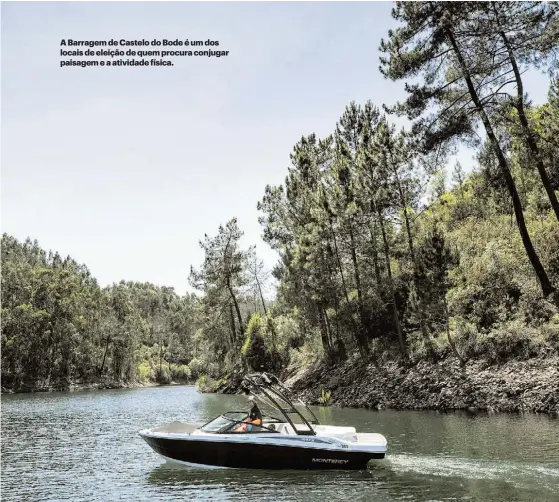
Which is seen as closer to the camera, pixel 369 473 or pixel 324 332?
pixel 369 473

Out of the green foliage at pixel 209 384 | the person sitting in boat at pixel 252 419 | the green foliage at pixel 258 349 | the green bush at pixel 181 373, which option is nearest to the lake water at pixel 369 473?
the person sitting in boat at pixel 252 419

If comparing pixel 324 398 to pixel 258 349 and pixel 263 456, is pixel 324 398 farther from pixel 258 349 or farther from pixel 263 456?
pixel 263 456

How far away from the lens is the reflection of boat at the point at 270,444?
1318cm

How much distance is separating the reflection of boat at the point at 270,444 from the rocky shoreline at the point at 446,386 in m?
8.62

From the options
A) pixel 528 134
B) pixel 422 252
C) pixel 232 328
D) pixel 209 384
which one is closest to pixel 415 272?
pixel 422 252

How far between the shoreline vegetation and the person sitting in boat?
11.0 m

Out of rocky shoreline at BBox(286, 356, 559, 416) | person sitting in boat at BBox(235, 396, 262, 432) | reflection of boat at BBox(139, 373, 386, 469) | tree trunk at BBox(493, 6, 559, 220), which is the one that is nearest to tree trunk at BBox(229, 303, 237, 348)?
rocky shoreline at BBox(286, 356, 559, 416)

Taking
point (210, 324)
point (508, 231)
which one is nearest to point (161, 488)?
point (508, 231)

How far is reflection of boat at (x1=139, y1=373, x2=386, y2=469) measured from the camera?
43.2 feet

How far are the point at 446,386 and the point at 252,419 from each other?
12.3 metres

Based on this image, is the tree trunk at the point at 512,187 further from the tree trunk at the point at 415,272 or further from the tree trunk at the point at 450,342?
the tree trunk at the point at 415,272

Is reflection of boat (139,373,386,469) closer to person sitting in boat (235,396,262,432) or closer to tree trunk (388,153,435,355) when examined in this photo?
person sitting in boat (235,396,262,432)

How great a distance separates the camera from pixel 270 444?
44.2ft

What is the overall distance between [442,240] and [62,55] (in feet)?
57.7
